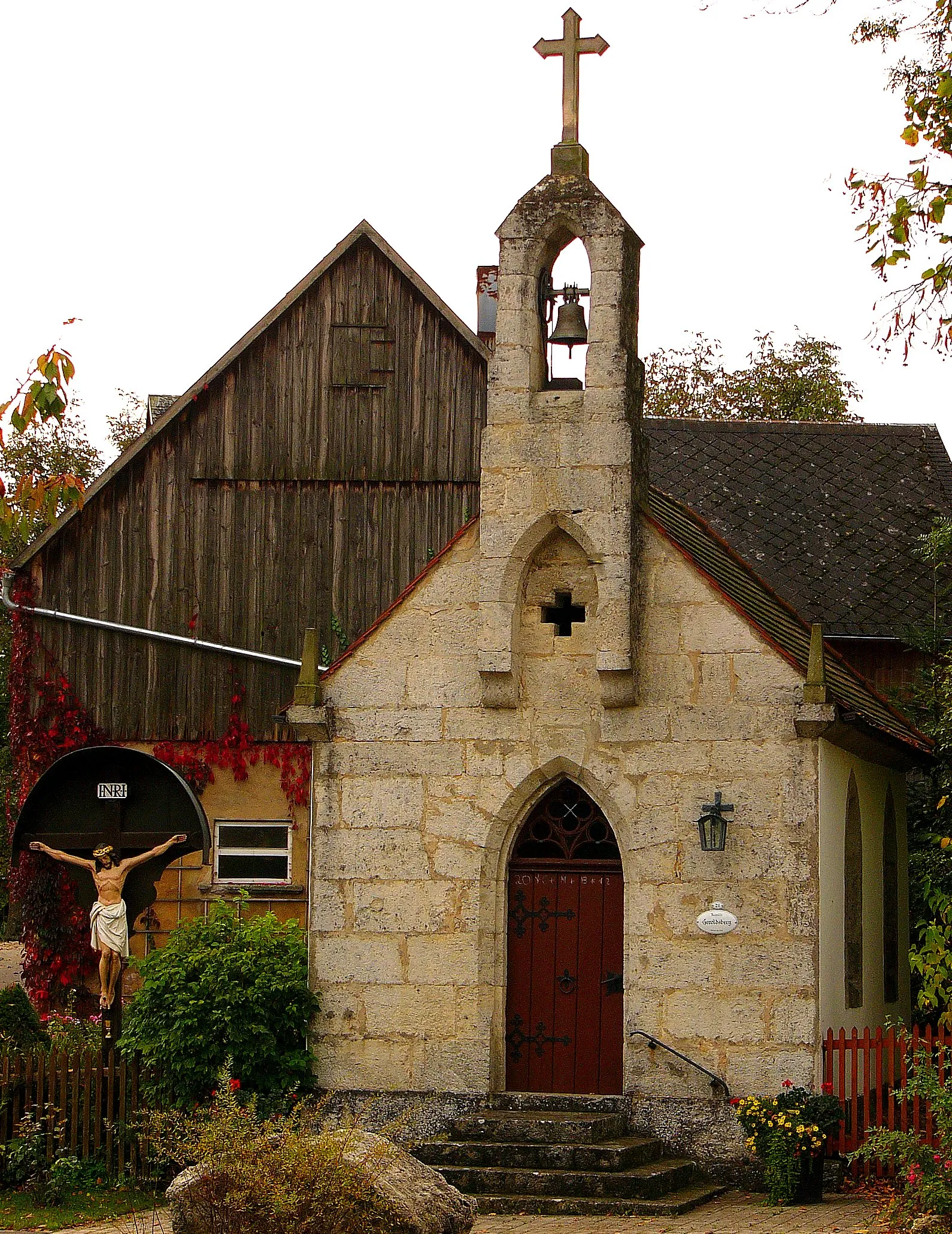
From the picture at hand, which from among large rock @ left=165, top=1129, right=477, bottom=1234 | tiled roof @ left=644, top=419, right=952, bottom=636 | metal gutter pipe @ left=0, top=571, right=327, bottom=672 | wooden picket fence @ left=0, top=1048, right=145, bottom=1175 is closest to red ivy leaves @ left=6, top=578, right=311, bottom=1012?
metal gutter pipe @ left=0, top=571, right=327, bottom=672

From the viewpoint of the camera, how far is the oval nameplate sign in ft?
45.0

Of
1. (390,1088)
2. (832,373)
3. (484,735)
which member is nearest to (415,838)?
(484,735)

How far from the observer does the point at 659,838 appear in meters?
14.1

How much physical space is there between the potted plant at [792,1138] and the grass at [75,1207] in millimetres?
4501

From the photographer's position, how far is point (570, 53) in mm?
14789

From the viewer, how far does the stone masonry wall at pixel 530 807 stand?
13734 mm

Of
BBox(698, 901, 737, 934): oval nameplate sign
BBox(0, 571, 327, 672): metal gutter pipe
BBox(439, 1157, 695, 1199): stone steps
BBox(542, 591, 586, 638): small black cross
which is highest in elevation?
BBox(0, 571, 327, 672): metal gutter pipe

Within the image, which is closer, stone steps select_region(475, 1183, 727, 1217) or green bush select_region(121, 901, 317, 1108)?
stone steps select_region(475, 1183, 727, 1217)

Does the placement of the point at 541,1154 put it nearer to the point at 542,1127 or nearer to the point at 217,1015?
the point at 542,1127

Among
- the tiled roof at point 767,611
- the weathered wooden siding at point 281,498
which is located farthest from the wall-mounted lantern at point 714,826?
the weathered wooden siding at point 281,498

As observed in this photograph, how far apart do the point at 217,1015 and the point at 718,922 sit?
3.90 meters

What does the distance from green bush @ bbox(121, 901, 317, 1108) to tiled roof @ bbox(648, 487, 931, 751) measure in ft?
15.3

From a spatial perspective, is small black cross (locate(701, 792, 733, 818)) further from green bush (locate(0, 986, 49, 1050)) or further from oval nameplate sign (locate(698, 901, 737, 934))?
green bush (locate(0, 986, 49, 1050))

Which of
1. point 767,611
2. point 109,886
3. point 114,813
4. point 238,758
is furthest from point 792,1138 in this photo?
point 238,758
